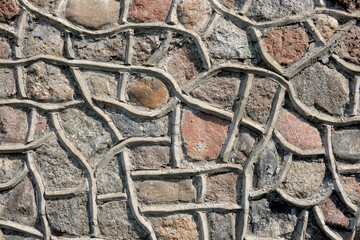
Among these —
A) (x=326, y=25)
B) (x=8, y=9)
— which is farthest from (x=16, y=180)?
Result: (x=326, y=25)

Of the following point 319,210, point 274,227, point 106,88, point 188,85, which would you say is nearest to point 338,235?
point 319,210

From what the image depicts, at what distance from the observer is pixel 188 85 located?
4.61 feet

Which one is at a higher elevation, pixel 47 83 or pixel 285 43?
pixel 285 43

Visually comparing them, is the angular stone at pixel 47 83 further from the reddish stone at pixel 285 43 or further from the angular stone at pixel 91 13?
the reddish stone at pixel 285 43

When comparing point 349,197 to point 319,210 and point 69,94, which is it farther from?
point 69,94

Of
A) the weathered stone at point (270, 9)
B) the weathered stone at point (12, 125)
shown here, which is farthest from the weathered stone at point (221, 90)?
the weathered stone at point (12, 125)

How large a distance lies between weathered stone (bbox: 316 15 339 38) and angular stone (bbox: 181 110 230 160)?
46cm

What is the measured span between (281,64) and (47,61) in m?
0.80

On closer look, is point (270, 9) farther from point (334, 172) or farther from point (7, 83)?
point (7, 83)

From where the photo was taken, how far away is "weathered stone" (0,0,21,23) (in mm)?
1381

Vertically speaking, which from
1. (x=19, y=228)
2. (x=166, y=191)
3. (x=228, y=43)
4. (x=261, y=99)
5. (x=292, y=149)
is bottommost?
(x=19, y=228)

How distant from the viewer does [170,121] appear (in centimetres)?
141

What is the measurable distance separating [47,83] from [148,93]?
0.34m

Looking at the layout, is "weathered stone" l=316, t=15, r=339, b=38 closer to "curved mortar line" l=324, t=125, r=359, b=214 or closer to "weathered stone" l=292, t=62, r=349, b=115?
"weathered stone" l=292, t=62, r=349, b=115
